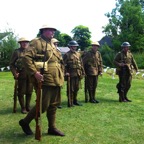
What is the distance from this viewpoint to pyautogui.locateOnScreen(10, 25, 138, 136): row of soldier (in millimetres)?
6199

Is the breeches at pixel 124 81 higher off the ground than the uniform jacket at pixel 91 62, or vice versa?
the uniform jacket at pixel 91 62

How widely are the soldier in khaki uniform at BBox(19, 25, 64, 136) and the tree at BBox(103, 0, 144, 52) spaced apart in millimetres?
34678

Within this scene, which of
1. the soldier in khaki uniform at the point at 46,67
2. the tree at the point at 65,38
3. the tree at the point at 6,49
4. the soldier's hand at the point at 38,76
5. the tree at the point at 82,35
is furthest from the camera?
the tree at the point at 65,38

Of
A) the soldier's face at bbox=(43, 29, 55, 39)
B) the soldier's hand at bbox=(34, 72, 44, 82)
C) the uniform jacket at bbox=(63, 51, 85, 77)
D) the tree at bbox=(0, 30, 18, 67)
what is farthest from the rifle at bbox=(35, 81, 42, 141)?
the tree at bbox=(0, 30, 18, 67)

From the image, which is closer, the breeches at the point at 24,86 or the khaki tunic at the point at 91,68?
the breeches at the point at 24,86

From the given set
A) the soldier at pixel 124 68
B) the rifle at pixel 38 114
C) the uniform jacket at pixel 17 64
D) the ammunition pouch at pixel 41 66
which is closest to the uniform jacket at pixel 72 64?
the soldier at pixel 124 68

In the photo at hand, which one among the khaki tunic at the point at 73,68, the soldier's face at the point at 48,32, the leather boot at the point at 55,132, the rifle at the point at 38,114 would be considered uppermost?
the soldier's face at the point at 48,32

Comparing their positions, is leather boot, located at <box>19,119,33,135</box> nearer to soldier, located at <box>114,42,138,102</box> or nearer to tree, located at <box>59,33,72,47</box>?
soldier, located at <box>114,42,138,102</box>

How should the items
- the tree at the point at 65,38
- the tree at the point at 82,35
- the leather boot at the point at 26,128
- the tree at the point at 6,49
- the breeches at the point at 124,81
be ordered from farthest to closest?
the tree at the point at 65,38 → the tree at the point at 82,35 → the tree at the point at 6,49 → the breeches at the point at 124,81 → the leather boot at the point at 26,128

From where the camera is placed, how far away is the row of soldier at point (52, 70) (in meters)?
6.20

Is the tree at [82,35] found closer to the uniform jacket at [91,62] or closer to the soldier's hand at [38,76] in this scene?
the uniform jacket at [91,62]

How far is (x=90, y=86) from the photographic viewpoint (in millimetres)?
10852

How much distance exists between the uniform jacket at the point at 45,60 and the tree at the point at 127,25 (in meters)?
34.7

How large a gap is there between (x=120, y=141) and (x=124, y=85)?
4837mm
